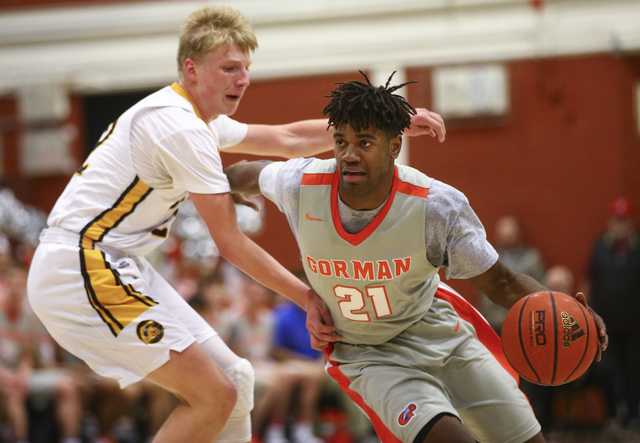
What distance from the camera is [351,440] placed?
7.44 m

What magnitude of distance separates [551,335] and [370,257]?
77 cm

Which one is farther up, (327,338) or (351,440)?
(327,338)

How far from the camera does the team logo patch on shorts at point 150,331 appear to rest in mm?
3182

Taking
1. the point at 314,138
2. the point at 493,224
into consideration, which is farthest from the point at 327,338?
the point at 493,224

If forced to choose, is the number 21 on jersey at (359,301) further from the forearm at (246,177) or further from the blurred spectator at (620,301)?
the blurred spectator at (620,301)

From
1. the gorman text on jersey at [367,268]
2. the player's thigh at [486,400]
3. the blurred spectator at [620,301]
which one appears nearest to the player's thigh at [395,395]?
the player's thigh at [486,400]

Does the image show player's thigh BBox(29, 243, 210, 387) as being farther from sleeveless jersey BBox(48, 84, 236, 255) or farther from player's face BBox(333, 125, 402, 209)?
player's face BBox(333, 125, 402, 209)

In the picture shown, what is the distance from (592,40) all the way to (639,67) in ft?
2.13

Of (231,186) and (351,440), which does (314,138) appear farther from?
(351,440)

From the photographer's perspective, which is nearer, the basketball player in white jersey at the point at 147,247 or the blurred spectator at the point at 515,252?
the basketball player in white jersey at the point at 147,247

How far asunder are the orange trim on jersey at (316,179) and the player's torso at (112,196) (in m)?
0.56

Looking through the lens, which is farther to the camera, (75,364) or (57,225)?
(75,364)

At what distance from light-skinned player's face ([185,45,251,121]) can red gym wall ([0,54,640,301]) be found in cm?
623

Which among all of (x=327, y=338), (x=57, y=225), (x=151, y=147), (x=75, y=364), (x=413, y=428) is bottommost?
(x=75, y=364)
